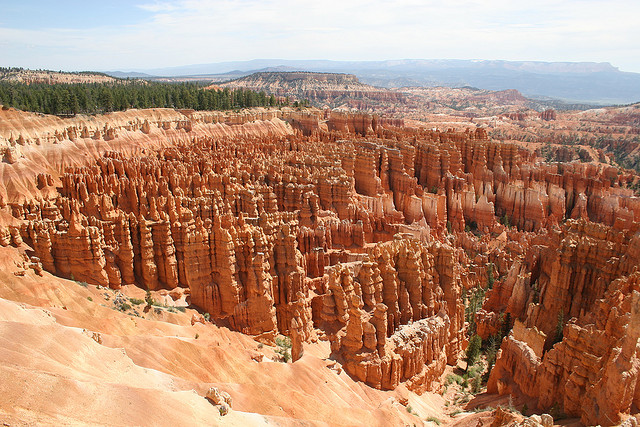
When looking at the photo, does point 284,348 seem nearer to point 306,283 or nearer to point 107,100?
point 306,283

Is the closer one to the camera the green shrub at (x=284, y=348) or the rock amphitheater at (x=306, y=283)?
the rock amphitheater at (x=306, y=283)

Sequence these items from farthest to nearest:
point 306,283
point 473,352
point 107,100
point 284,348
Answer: point 107,100
point 306,283
point 473,352
point 284,348

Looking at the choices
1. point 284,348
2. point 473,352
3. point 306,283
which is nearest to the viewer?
point 284,348

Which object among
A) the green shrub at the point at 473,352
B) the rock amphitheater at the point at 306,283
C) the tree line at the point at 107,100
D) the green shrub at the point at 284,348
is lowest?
the green shrub at the point at 473,352

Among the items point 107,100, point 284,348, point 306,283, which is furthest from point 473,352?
point 107,100

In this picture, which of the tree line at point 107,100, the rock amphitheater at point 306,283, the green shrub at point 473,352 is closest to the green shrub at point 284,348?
the rock amphitheater at point 306,283

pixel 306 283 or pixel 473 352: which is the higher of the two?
pixel 306 283

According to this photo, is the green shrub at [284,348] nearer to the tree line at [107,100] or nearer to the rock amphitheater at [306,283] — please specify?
the rock amphitheater at [306,283]

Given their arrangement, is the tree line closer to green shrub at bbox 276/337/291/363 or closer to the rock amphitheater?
the rock amphitheater

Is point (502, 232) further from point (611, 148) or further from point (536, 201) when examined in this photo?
point (611, 148)
